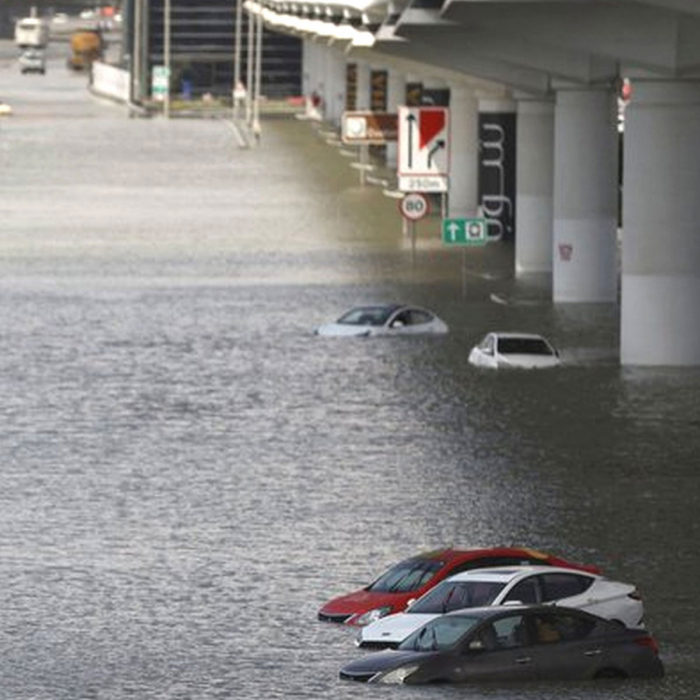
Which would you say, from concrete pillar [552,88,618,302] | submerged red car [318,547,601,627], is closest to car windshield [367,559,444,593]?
submerged red car [318,547,601,627]

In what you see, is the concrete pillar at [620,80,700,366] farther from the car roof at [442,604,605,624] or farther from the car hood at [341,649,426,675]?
the car roof at [442,604,605,624]

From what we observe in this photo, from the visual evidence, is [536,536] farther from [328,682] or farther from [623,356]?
[623,356]

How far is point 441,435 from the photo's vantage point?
61.7m

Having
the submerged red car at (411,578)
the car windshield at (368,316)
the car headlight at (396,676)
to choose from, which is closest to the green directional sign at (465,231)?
the car windshield at (368,316)

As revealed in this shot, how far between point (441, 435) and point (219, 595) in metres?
18.1

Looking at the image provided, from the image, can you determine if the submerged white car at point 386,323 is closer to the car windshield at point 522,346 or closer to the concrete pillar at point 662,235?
the car windshield at point 522,346

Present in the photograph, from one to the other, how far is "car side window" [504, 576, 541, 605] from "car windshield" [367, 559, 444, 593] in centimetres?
254

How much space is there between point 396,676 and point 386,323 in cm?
4522

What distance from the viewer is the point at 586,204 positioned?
3548 inches

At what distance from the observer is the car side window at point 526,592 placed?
1497 inches

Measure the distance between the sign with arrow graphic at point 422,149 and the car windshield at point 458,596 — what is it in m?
61.3

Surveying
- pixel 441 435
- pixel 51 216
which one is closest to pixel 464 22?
pixel 441 435

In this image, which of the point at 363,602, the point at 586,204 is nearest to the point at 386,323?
the point at 586,204

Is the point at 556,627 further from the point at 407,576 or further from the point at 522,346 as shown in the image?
the point at 522,346
